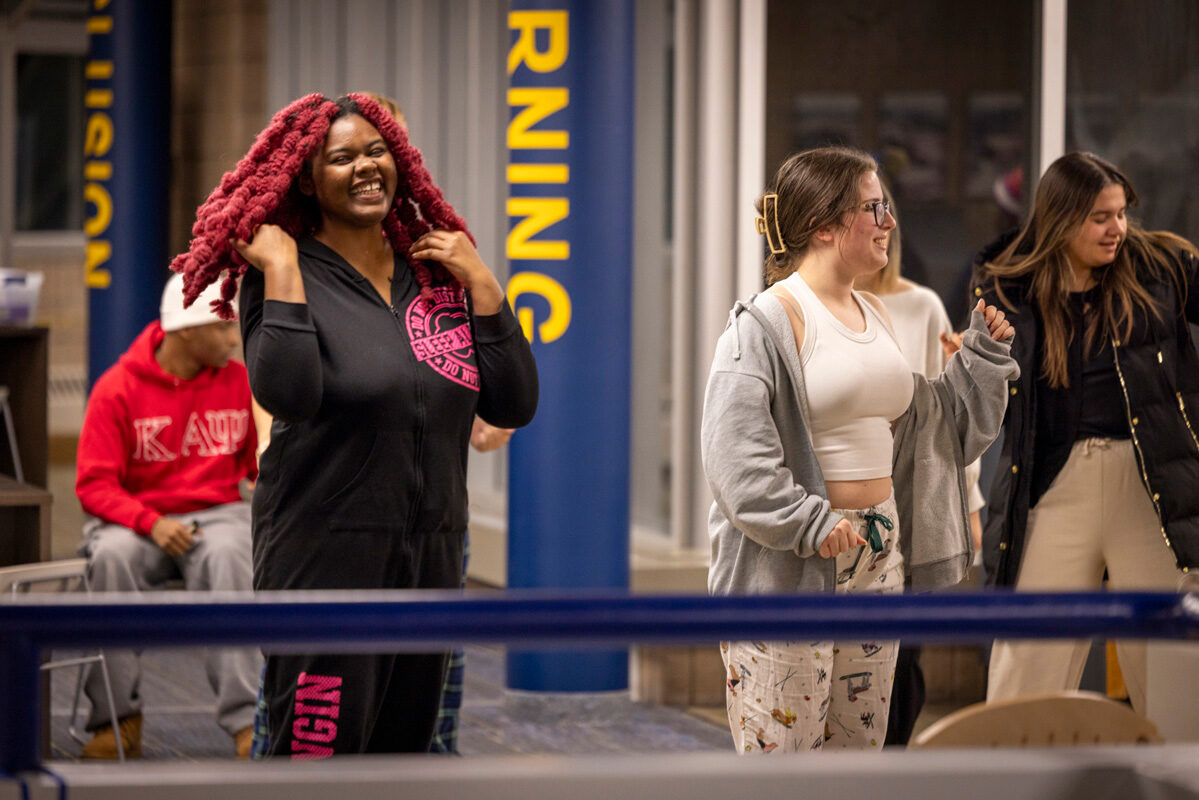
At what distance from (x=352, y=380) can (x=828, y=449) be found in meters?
0.81

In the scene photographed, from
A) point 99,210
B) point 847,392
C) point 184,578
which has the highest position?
point 99,210

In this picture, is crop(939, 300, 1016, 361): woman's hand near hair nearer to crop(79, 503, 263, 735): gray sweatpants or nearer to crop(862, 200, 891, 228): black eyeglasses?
crop(862, 200, 891, 228): black eyeglasses

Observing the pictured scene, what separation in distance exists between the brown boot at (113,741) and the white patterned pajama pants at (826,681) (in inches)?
91.0

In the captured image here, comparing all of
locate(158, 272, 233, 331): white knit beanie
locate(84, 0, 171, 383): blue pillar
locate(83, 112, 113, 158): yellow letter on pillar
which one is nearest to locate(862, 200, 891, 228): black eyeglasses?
locate(158, 272, 233, 331): white knit beanie

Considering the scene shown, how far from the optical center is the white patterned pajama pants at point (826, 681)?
2.34 meters

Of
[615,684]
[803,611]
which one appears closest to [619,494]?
[615,684]

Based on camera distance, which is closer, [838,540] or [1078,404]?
[838,540]

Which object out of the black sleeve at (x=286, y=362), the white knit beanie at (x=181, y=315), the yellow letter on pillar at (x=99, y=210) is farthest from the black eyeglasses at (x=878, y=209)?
the yellow letter on pillar at (x=99, y=210)

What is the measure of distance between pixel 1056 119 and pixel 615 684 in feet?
7.67

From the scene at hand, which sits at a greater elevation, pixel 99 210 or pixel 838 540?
pixel 99 210

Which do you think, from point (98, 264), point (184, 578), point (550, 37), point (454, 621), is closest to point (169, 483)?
point (184, 578)

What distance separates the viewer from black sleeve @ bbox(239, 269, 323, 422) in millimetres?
2176

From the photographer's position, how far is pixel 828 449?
8.00 ft

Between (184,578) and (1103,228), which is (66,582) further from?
(1103,228)
